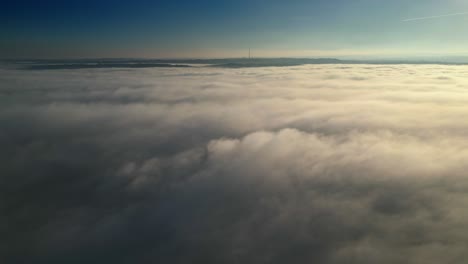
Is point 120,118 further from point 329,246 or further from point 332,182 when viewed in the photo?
point 329,246

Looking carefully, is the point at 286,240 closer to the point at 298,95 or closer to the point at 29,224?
the point at 29,224

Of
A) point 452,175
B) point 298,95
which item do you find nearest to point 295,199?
point 452,175

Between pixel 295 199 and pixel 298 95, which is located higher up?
pixel 298 95

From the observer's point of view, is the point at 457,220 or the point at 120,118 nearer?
the point at 457,220

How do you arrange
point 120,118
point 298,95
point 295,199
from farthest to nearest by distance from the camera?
point 298,95
point 120,118
point 295,199

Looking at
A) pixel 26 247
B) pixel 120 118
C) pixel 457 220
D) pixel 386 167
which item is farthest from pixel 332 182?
pixel 120 118

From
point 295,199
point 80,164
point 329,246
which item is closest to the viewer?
point 329,246

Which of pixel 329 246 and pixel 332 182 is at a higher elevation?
pixel 332 182

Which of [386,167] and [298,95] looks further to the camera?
[298,95]

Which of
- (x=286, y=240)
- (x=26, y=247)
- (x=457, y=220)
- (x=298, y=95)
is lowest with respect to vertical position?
(x=26, y=247)
